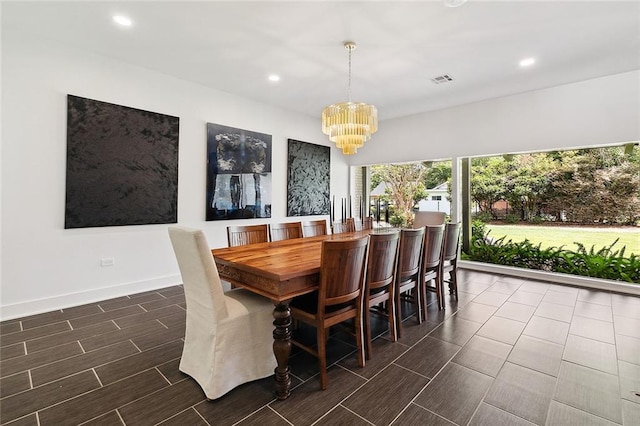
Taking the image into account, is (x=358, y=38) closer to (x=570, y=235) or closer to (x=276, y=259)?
(x=276, y=259)

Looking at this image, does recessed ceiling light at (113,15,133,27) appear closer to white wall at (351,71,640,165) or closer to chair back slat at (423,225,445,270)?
chair back slat at (423,225,445,270)

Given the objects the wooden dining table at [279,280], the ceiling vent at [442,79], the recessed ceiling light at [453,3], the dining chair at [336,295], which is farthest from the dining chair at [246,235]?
the ceiling vent at [442,79]

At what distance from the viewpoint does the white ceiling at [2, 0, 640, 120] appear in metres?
2.61

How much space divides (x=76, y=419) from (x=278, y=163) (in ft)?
14.4

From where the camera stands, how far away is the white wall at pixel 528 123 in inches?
154

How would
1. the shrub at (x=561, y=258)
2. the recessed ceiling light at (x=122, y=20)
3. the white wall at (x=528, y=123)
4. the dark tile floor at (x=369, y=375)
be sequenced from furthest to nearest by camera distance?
the shrub at (x=561, y=258) < the white wall at (x=528, y=123) < the recessed ceiling light at (x=122, y=20) < the dark tile floor at (x=369, y=375)

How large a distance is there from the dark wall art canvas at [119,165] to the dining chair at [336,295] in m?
2.80

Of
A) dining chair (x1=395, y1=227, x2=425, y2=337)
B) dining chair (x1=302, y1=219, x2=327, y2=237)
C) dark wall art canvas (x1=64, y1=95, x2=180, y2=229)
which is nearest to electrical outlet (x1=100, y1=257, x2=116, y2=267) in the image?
dark wall art canvas (x1=64, y1=95, x2=180, y2=229)

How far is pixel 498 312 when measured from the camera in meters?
3.22

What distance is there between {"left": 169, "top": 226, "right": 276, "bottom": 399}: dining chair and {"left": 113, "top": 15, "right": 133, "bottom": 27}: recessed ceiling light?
2.32m

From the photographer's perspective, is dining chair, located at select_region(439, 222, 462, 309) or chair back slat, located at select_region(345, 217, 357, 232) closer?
dining chair, located at select_region(439, 222, 462, 309)

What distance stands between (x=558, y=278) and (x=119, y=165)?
639cm

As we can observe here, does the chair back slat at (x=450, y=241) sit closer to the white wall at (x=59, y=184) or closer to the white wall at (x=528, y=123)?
the white wall at (x=528, y=123)

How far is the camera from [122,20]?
2.79 meters
